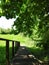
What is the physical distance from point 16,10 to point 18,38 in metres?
6.17

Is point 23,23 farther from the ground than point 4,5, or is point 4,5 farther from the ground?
point 4,5

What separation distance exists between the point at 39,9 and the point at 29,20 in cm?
229

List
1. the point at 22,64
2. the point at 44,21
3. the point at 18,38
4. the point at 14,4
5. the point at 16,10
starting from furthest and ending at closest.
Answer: the point at 22,64 < the point at 44,21 < the point at 16,10 < the point at 14,4 < the point at 18,38

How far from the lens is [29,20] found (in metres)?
13.0

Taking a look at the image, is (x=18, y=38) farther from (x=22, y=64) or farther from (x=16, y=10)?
(x=22, y=64)

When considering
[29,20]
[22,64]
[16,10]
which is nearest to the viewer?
[16,10]

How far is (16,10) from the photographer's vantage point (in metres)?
10.4

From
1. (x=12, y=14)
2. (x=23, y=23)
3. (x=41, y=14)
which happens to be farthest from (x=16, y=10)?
(x=23, y=23)

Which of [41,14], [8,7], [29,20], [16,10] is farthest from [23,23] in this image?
[8,7]

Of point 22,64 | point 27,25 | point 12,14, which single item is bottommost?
point 22,64

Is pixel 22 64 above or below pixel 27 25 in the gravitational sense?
below

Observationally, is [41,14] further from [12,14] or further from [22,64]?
[22,64]

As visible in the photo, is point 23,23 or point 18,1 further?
point 23,23

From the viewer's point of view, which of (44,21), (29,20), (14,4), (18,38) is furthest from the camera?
(29,20)
